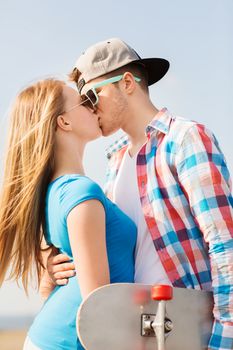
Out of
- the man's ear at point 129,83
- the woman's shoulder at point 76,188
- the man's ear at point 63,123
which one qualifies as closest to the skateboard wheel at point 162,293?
the woman's shoulder at point 76,188

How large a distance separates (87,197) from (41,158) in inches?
18.1

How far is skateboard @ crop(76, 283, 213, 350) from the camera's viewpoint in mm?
2809

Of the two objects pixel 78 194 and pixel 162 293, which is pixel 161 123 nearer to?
pixel 78 194

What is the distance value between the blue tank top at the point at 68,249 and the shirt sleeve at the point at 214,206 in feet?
1.22

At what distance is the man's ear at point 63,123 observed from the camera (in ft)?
11.4

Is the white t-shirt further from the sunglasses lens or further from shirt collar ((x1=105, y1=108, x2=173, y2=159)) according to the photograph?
the sunglasses lens

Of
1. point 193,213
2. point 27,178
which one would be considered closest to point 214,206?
point 193,213

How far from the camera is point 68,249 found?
10.4ft

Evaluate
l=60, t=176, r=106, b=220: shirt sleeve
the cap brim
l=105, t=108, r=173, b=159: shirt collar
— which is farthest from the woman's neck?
the cap brim

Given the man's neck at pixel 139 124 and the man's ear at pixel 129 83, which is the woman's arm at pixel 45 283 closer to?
the man's neck at pixel 139 124

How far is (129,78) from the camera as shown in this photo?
162 inches

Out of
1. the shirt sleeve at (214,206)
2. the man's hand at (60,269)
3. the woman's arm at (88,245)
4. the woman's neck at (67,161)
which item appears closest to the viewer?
Result: the woman's arm at (88,245)

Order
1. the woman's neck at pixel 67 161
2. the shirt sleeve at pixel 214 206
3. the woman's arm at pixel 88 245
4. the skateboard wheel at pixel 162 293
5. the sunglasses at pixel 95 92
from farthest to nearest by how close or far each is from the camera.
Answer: the sunglasses at pixel 95 92 → the woman's neck at pixel 67 161 → the shirt sleeve at pixel 214 206 → the woman's arm at pixel 88 245 → the skateboard wheel at pixel 162 293

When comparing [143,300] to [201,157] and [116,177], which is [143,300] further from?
[116,177]
